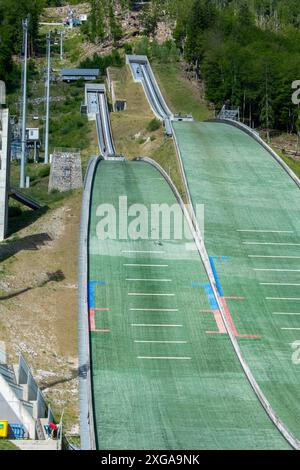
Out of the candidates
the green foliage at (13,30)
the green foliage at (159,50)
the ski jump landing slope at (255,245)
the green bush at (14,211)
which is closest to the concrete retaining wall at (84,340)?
the green bush at (14,211)

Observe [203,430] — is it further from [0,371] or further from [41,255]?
[41,255]

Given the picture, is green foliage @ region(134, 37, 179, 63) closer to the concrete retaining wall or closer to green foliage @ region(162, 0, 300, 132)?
green foliage @ region(162, 0, 300, 132)

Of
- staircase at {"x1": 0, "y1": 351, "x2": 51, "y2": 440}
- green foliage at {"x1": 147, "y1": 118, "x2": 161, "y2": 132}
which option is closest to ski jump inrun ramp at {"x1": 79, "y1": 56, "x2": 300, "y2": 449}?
staircase at {"x1": 0, "y1": 351, "x2": 51, "y2": 440}

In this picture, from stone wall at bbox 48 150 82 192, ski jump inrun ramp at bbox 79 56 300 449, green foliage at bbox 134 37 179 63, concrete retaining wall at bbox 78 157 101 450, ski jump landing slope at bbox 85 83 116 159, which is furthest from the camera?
green foliage at bbox 134 37 179 63

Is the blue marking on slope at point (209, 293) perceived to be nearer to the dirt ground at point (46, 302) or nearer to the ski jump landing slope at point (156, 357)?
the ski jump landing slope at point (156, 357)

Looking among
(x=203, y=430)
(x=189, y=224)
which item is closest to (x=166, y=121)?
(x=189, y=224)

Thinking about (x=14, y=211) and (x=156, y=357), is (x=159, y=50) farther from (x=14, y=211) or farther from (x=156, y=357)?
(x=156, y=357)

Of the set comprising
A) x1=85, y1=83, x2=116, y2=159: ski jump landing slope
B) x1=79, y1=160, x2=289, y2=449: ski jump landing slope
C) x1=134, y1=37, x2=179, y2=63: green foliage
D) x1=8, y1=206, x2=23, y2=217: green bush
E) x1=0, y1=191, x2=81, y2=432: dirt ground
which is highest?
x1=79, y1=160, x2=289, y2=449: ski jump landing slope
